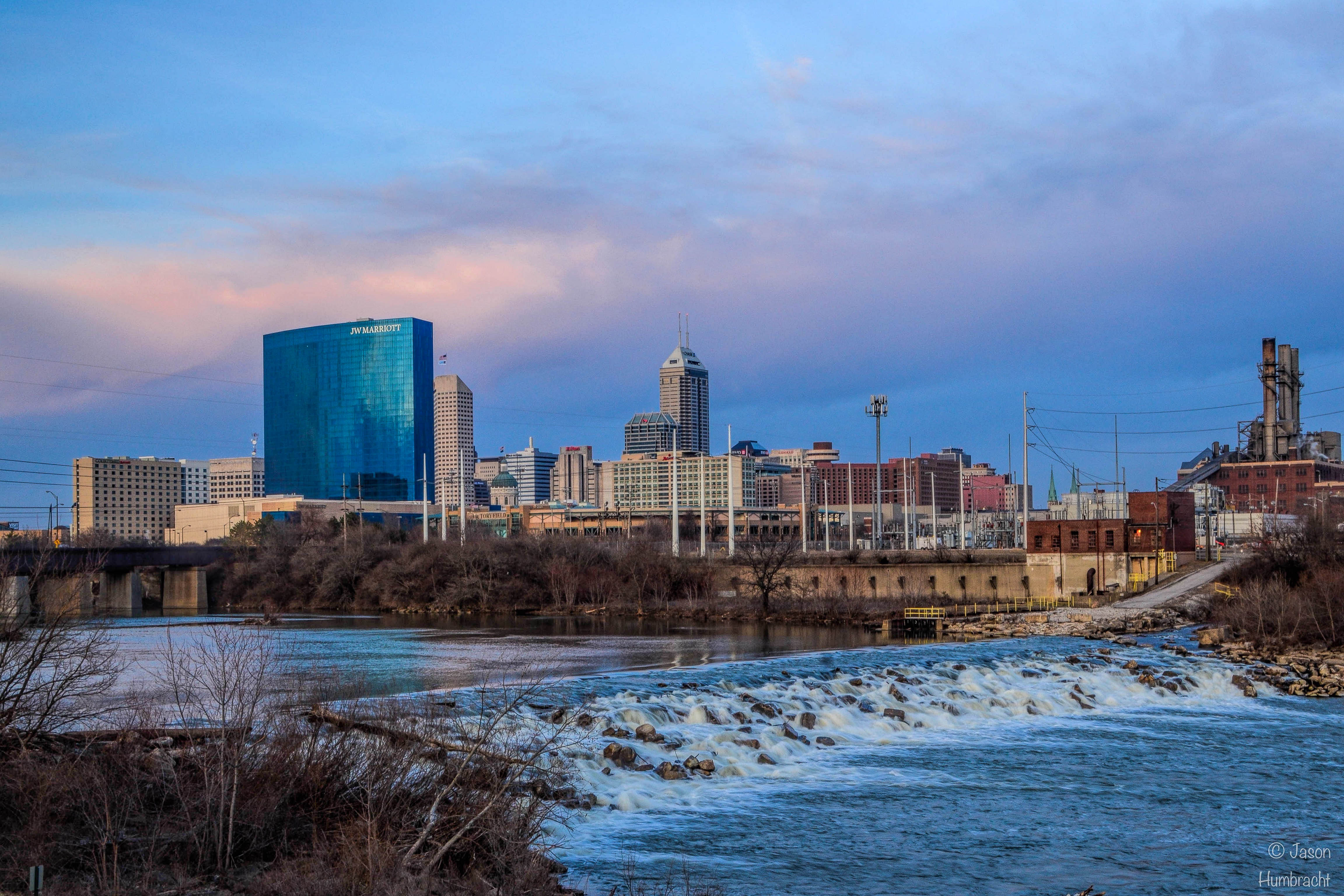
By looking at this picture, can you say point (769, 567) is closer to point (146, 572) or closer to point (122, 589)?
point (122, 589)

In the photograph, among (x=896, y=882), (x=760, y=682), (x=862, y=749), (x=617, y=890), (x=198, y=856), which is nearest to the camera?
(x=198, y=856)

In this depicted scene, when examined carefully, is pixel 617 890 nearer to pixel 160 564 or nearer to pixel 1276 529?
pixel 1276 529

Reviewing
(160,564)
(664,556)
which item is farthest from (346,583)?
(664,556)

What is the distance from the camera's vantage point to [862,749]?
94.7 feet

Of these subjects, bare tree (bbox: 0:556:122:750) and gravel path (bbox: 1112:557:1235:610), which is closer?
bare tree (bbox: 0:556:122:750)

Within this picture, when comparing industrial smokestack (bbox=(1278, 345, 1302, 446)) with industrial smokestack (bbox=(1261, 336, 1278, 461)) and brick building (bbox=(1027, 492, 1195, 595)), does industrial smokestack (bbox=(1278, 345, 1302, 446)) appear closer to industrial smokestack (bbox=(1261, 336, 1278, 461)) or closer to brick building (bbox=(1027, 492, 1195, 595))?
industrial smokestack (bbox=(1261, 336, 1278, 461))

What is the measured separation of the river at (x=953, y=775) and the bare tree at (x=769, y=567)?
3220 centimetres

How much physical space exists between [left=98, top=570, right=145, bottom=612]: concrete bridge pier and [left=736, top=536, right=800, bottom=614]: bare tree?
61.5 meters

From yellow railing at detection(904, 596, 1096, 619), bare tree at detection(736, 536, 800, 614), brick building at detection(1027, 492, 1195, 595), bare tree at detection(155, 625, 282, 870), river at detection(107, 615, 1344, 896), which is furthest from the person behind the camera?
bare tree at detection(736, 536, 800, 614)

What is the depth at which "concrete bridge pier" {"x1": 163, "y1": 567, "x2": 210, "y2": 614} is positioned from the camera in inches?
4405

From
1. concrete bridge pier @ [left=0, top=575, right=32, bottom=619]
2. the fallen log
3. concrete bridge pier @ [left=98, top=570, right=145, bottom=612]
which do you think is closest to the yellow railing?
the fallen log

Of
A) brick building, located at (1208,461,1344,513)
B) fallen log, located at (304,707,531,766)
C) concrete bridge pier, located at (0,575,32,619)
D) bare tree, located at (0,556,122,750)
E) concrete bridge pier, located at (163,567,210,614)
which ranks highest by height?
brick building, located at (1208,461,1344,513)

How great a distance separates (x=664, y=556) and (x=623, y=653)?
137 ft

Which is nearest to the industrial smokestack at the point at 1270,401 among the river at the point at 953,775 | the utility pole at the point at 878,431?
the utility pole at the point at 878,431
